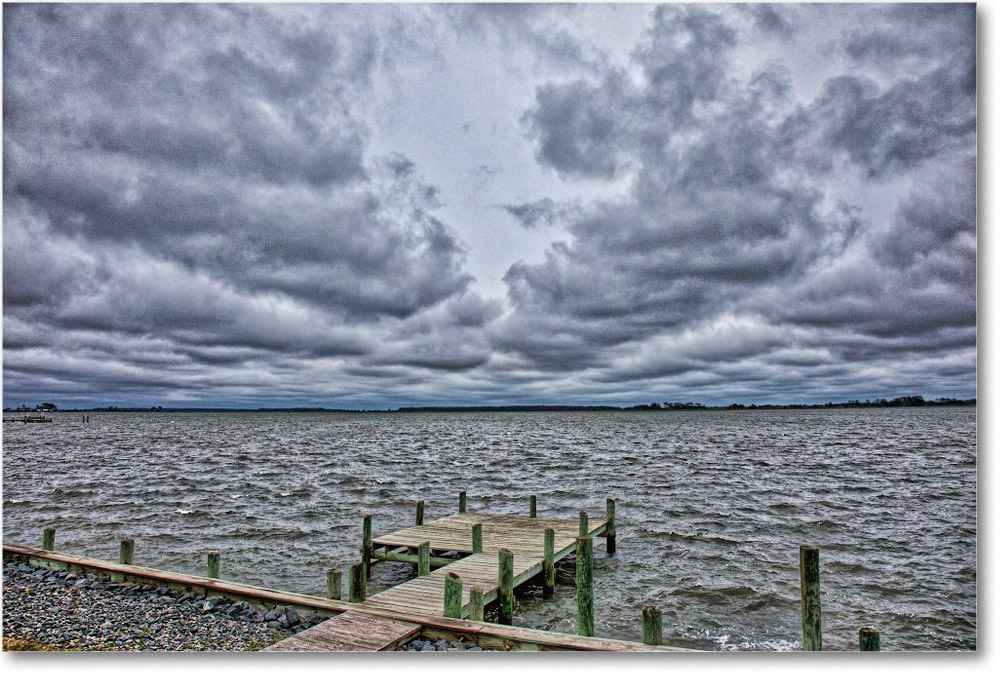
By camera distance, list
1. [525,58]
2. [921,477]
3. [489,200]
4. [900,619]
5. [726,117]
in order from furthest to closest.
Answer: [921,477] → [900,619] → [489,200] → [726,117] → [525,58]

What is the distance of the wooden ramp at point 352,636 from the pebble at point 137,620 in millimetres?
612

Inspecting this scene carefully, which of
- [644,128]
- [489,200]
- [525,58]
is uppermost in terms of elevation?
[525,58]

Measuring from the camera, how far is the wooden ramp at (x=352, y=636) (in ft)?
19.7

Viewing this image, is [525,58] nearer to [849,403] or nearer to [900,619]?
[849,403]

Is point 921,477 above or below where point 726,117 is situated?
below

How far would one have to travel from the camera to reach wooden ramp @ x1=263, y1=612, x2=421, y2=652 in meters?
6.00

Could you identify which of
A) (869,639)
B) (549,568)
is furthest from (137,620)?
(869,639)

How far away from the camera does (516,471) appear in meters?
28.9

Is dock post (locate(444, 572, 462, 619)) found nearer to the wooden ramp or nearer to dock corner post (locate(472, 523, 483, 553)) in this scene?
the wooden ramp

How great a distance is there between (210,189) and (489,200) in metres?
4.52

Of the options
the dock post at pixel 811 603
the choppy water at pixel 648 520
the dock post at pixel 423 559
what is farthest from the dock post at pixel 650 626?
the dock post at pixel 423 559

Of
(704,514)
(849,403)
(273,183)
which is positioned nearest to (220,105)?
(273,183)

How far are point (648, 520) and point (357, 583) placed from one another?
37.3ft

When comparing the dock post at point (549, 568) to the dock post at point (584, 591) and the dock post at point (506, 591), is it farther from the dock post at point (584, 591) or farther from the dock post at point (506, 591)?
the dock post at point (584, 591)
